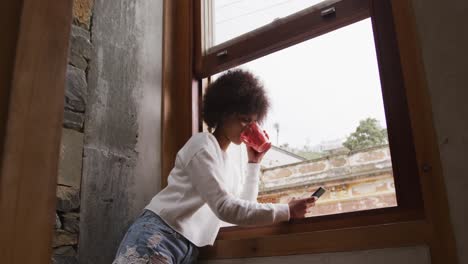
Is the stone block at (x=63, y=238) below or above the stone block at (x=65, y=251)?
above

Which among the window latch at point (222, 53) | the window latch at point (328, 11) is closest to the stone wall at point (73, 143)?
the window latch at point (222, 53)

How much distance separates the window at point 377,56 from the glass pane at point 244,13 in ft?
0.14

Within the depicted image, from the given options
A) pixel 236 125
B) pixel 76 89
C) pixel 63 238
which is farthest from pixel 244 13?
pixel 63 238

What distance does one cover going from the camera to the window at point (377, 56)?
1271mm

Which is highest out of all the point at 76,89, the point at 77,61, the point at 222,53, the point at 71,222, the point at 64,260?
the point at 222,53

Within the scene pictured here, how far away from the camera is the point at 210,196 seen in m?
1.37

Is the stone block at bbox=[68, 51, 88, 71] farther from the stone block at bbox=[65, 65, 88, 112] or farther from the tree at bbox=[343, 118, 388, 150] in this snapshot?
the tree at bbox=[343, 118, 388, 150]

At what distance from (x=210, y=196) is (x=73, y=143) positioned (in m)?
0.55

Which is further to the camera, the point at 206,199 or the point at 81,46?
the point at 81,46

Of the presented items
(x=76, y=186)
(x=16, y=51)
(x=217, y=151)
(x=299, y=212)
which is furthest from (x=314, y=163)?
(x=16, y=51)

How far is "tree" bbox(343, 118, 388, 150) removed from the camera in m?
1.38

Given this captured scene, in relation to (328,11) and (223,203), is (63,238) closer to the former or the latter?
(223,203)

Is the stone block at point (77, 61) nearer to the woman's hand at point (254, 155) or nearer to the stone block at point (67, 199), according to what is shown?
the stone block at point (67, 199)

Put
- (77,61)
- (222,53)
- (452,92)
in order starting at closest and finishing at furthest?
(452,92) → (77,61) → (222,53)
